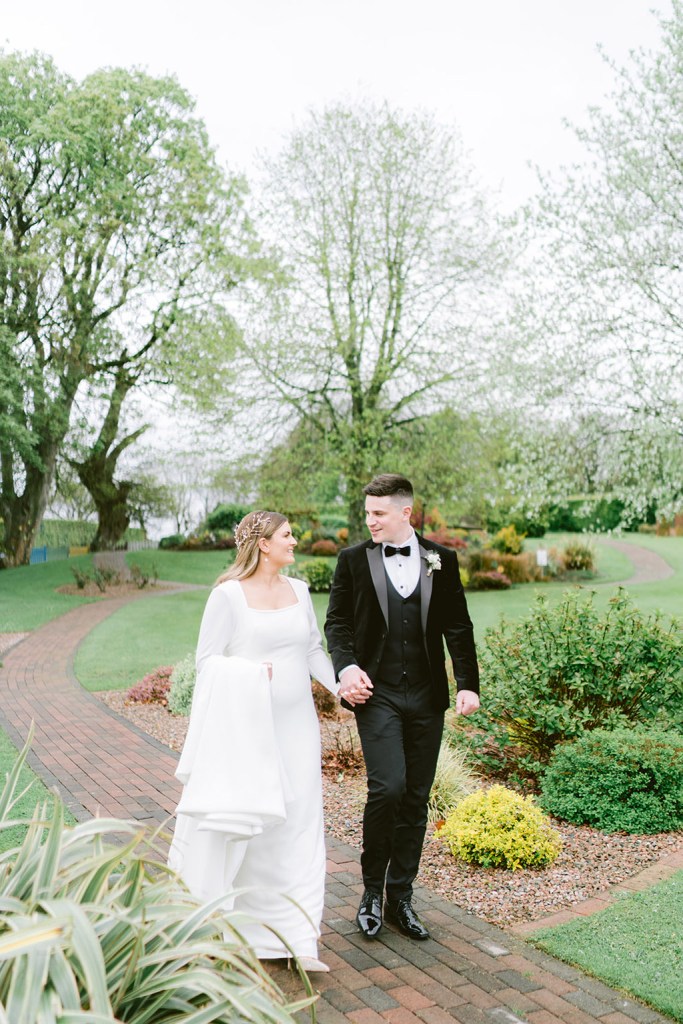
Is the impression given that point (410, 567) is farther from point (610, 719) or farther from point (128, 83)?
point (128, 83)

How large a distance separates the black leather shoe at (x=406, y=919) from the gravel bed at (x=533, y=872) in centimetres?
43

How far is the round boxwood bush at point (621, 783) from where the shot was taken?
5.72 metres

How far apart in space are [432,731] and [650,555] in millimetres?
29932

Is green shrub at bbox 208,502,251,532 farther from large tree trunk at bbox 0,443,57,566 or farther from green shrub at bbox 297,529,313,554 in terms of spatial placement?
large tree trunk at bbox 0,443,57,566

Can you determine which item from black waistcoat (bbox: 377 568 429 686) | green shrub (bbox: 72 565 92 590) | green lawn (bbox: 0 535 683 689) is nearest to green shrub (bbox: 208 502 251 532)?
green lawn (bbox: 0 535 683 689)

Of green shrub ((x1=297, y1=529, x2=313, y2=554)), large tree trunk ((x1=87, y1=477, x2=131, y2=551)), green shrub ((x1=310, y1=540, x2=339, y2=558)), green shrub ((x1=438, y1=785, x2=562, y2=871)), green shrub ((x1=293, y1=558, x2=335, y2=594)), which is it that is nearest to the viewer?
green shrub ((x1=438, y1=785, x2=562, y2=871))

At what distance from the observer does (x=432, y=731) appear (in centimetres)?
431

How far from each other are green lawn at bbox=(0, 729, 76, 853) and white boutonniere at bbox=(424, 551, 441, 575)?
2248mm

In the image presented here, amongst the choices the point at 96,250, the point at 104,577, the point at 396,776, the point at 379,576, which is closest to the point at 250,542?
the point at 379,576

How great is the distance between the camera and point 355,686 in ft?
13.5

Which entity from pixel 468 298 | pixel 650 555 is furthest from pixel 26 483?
pixel 650 555

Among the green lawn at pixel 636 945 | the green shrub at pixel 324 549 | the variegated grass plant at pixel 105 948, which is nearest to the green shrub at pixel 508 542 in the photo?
the green shrub at pixel 324 549

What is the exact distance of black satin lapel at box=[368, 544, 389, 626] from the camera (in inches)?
171

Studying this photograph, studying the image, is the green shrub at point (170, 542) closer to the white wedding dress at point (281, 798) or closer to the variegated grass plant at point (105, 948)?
the white wedding dress at point (281, 798)
